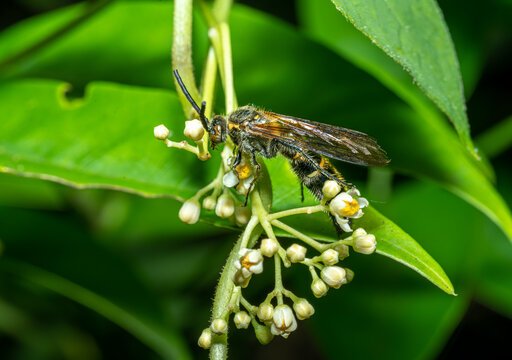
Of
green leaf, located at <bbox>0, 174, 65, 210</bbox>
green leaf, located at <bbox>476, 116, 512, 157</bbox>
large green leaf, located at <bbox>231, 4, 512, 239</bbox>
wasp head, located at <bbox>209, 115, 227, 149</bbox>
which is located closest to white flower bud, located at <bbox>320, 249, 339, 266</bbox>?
wasp head, located at <bbox>209, 115, 227, 149</bbox>

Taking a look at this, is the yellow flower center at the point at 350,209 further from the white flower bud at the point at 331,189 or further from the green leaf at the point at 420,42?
the green leaf at the point at 420,42

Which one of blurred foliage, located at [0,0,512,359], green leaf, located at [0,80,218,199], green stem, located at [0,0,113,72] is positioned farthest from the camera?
green stem, located at [0,0,113,72]

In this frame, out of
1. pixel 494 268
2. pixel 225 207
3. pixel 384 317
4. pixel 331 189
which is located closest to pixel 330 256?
pixel 331 189

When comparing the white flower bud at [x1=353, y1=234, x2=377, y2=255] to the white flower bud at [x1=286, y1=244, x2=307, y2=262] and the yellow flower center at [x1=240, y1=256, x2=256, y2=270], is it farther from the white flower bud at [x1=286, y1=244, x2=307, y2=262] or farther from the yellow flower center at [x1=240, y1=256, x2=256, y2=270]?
the yellow flower center at [x1=240, y1=256, x2=256, y2=270]

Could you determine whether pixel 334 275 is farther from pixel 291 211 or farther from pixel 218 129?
pixel 218 129

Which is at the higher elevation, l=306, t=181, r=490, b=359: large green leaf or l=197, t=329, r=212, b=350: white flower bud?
l=197, t=329, r=212, b=350: white flower bud

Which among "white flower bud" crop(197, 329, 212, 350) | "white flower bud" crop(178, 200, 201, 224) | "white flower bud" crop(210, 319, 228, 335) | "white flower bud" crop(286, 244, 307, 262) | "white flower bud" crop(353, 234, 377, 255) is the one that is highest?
"white flower bud" crop(353, 234, 377, 255)
